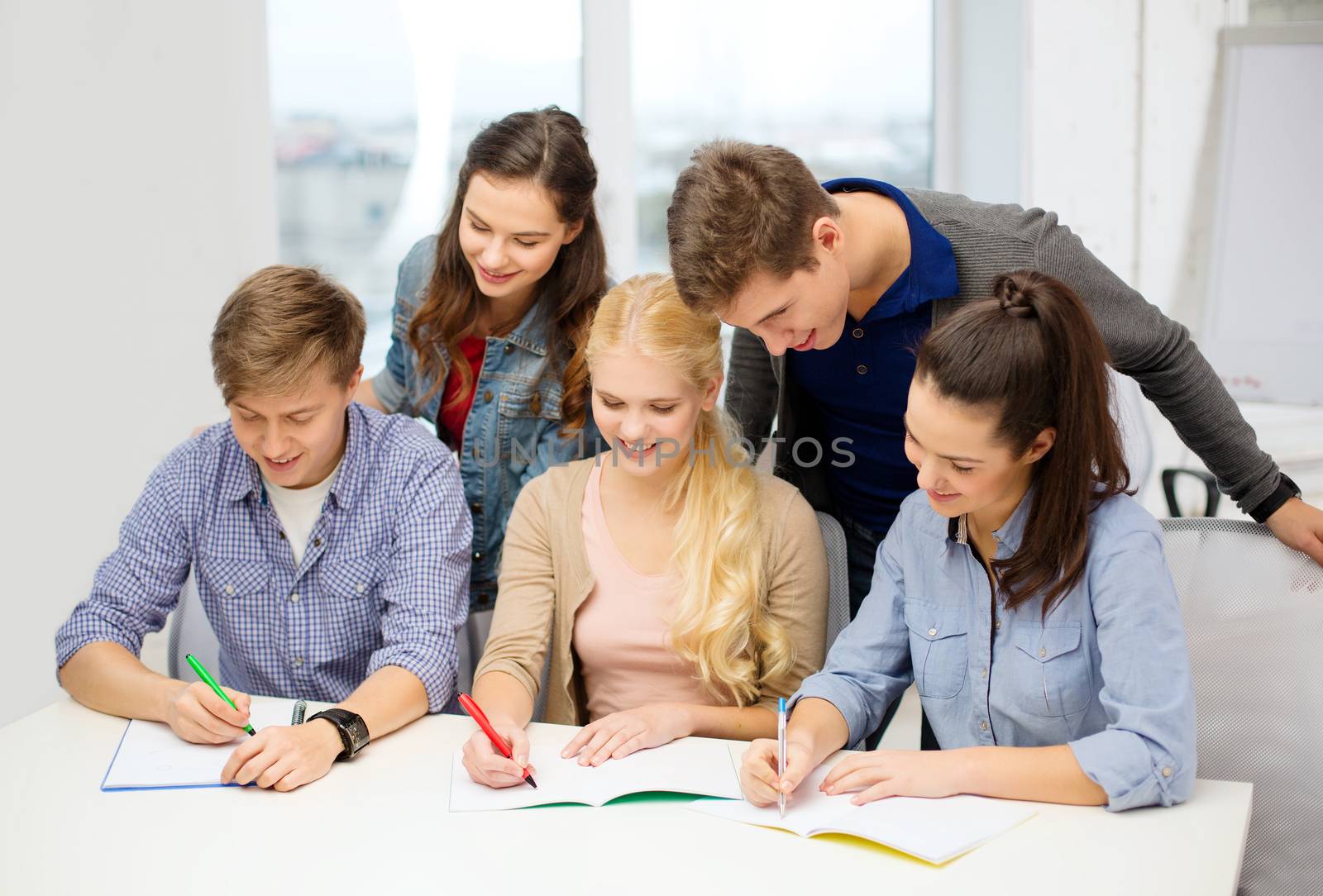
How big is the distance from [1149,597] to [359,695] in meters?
0.93

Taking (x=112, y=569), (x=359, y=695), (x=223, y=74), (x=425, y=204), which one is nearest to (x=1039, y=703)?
(x=359, y=695)

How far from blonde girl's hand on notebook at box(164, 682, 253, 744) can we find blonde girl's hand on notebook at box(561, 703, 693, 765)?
391 millimetres

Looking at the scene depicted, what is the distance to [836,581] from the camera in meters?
1.66

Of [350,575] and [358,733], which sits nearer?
[358,733]

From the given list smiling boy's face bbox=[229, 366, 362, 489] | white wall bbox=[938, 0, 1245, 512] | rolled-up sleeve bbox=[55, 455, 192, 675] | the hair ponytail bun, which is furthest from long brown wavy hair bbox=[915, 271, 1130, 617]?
white wall bbox=[938, 0, 1245, 512]

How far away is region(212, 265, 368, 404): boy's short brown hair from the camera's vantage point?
1505 millimetres

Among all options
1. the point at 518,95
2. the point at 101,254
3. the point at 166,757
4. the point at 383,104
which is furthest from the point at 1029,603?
the point at 518,95

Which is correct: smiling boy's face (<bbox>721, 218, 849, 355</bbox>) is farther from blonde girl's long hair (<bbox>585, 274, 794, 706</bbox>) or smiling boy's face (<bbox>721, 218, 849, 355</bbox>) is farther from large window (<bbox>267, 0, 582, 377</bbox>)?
large window (<bbox>267, 0, 582, 377</bbox>)

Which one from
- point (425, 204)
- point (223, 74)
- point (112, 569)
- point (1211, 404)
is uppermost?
point (223, 74)

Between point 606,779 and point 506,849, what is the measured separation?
0.17 metres

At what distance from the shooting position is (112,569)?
5.24 feet

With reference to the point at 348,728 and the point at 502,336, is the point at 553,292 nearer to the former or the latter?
the point at 502,336

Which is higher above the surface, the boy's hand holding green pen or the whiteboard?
the whiteboard

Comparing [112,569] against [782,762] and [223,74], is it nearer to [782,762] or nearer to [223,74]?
[782,762]
